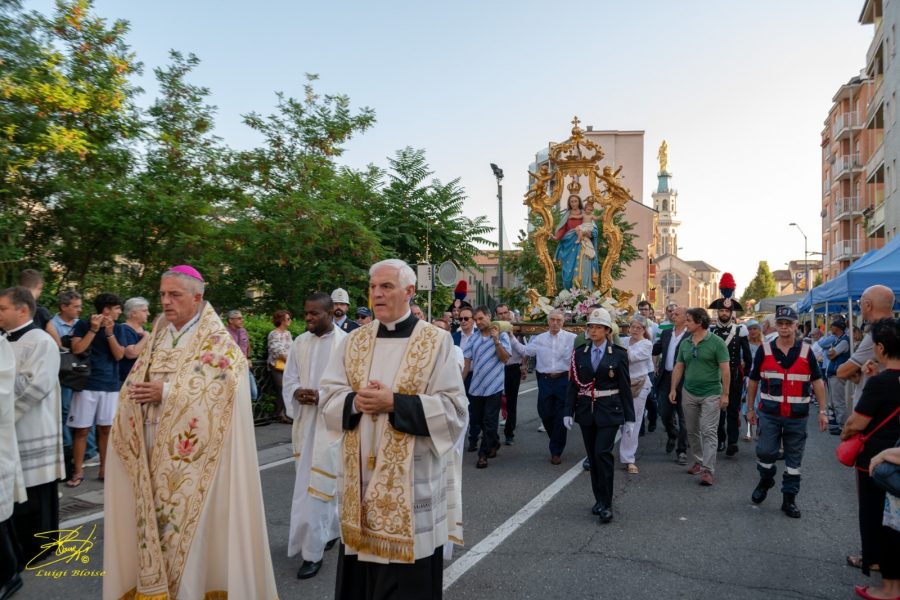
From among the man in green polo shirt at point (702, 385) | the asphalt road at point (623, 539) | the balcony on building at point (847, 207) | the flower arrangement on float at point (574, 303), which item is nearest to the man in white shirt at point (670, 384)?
the asphalt road at point (623, 539)

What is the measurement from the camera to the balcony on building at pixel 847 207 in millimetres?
47375

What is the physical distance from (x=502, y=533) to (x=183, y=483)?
9.61 ft

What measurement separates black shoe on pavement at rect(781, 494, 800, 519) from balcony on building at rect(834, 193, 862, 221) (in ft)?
159

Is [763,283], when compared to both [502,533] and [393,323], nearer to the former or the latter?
[502,533]

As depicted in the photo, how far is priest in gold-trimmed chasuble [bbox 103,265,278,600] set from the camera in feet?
11.6

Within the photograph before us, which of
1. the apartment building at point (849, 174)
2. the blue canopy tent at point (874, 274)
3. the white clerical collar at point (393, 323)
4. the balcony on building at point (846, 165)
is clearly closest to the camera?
the white clerical collar at point (393, 323)

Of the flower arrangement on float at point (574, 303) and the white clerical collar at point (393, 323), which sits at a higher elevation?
the flower arrangement on float at point (574, 303)

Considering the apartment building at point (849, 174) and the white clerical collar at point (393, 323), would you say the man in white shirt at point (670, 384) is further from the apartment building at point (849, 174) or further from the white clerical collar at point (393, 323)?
the apartment building at point (849, 174)

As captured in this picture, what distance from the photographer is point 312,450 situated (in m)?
5.03

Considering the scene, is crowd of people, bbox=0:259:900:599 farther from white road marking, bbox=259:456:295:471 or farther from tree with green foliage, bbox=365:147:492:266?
tree with green foliage, bbox=365:147:492:266

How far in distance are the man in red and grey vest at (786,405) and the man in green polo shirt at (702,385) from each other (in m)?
0.72

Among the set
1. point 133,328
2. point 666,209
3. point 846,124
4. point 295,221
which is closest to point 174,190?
point 295,221

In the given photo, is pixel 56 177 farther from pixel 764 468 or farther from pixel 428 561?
pixel 764 468

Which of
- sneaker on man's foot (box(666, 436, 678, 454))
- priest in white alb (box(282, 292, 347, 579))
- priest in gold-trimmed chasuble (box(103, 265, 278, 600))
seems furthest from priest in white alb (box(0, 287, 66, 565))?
sneaker on man's foot (box(666, 436, 678, 454))
